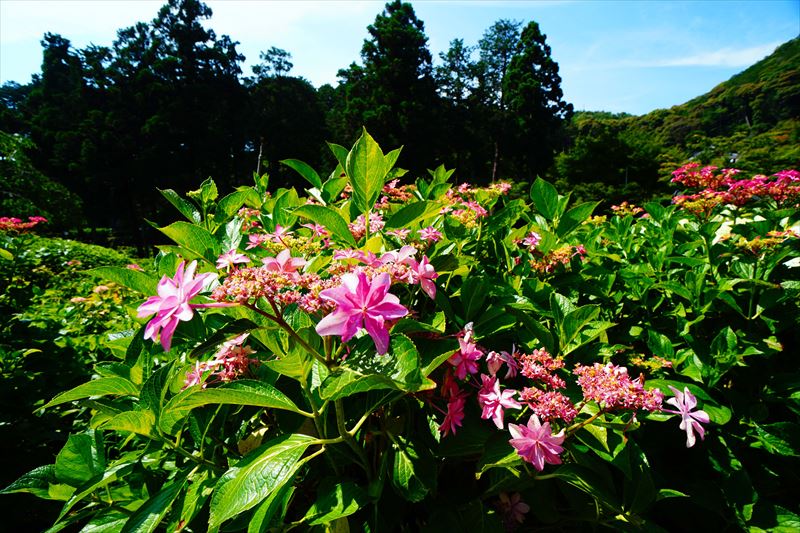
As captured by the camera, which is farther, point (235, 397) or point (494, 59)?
point (494, 59)

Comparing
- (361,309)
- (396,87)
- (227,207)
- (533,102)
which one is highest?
(396,87)

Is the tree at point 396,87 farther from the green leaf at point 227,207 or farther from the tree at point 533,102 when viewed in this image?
the green leaf at point 227,207

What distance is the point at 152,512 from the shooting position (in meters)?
0.95

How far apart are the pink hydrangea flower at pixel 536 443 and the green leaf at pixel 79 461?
1.12 meters

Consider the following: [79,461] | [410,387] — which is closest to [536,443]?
[410,387]

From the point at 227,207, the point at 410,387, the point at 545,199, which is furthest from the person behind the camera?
the point at 545,199

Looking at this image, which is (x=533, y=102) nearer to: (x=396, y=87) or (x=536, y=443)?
(x=396, y=87)

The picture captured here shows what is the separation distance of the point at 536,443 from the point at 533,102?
32.4m

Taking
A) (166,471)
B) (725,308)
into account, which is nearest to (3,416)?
(166,471)

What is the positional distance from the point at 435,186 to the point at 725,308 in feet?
4.38

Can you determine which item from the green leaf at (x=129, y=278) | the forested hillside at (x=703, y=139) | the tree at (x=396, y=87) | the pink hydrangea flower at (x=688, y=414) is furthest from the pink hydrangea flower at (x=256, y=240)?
the tree at (x=396, y=87)

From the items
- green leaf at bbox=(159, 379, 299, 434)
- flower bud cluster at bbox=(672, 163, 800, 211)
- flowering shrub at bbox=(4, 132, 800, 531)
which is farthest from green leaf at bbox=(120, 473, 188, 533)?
flower bud cluster at bbox=(672, 163, 800, 211)

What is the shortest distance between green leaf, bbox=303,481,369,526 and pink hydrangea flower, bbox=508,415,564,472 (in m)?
0.37

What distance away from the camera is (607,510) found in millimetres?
1124
